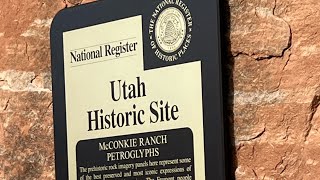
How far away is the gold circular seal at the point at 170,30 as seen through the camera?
7.63 feet

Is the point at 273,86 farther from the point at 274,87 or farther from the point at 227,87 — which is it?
the point at 227,87

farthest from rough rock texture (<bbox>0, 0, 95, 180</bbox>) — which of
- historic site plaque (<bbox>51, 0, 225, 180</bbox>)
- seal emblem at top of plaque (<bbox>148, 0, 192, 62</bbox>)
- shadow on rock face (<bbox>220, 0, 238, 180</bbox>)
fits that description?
shadow on rock face (<bbox>220, 0, 238, 180</bbox>)

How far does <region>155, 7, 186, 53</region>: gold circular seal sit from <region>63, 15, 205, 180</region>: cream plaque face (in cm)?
1

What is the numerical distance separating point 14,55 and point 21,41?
0.04 metres

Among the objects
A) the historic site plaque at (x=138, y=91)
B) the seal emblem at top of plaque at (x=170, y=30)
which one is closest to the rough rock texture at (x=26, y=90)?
→ the historic site plaque at (x=138, y=91)

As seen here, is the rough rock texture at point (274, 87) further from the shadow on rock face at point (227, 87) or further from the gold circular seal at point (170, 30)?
the gold circular seal at point (170, 30)

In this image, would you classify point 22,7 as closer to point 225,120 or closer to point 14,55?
point 14,55

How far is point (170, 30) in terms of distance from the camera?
234cm

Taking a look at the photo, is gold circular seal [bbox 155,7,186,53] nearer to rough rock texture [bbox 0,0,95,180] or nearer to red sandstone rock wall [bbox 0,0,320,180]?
red sandstone rock wall [bbox 0,0,320,180]

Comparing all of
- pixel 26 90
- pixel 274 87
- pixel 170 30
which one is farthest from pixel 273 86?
pixel 26 90

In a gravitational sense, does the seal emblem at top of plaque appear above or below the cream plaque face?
above

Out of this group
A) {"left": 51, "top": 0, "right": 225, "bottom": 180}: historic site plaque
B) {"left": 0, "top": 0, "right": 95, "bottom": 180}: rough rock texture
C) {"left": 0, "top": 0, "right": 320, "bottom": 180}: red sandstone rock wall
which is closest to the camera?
{"left": 0, "top": 0, "right": 320, "bottom": 180}: red sandstone rock wall

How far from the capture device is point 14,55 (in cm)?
267

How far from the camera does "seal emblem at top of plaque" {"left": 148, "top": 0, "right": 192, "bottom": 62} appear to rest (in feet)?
7.59
